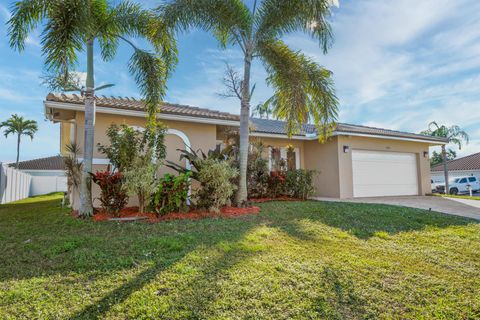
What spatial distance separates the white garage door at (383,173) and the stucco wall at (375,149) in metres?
0.26

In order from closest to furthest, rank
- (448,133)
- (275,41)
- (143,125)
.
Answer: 1. (275,41)
2. (143,125)
3. (448,133)

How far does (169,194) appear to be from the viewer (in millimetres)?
7844

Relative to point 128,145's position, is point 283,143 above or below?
above

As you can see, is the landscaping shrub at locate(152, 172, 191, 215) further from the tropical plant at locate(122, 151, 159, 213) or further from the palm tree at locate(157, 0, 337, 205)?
the palm tree at locate(157, 0, 337, 205)

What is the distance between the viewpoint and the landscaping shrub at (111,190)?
768 centimetres

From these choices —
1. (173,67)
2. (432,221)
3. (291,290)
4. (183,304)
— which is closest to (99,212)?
(173,67)

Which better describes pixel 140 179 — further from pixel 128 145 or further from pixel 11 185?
pixel 11 185

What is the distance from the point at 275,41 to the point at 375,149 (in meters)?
9.52

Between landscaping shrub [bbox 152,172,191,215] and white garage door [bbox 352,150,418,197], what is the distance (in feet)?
34.2

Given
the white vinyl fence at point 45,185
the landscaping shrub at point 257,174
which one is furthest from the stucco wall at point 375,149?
the white vinyl fence at point 45,185

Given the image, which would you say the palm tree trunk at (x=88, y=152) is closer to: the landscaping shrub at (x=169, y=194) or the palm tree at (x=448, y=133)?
the landscaping shrub at (x=169, y=194)

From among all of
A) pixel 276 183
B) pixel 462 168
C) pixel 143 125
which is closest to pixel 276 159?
pixel 276 183

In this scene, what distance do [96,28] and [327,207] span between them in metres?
9.43

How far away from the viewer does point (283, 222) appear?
7.20m
